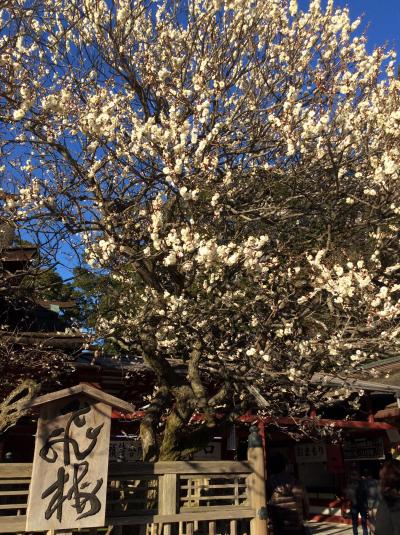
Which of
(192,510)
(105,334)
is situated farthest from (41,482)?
(105,334)

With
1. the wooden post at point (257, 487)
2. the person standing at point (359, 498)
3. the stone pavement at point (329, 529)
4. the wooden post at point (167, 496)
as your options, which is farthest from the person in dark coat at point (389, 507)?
the stone pavement at point (329, 529)

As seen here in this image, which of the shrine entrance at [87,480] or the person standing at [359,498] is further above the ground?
the shrine entrance at [87,480]

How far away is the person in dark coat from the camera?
4613 mm

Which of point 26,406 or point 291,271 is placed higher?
point 291,271

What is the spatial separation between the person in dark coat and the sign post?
274 cm

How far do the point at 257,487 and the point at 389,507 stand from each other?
5.59 feet

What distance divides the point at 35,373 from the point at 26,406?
595cm

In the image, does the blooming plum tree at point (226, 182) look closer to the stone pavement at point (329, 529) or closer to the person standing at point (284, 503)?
the person standing at point (284, 503)

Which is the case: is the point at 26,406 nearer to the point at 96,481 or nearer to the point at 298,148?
the point at 96,481

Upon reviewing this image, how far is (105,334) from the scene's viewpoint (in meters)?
7.77

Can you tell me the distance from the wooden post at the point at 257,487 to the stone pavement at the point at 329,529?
9.12m

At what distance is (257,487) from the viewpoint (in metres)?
5.94

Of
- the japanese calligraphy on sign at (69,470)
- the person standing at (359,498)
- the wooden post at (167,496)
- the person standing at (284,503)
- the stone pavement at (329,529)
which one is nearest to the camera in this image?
the japanese calligraphy on sign at (69,470)

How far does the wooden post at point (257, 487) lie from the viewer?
228 inches
